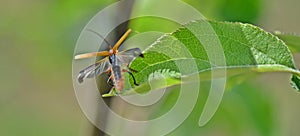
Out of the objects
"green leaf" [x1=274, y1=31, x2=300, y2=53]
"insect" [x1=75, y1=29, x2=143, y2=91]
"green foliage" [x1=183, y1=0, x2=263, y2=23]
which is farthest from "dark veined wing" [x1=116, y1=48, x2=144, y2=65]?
"green foliage" [x1=183, y1=0, x2=263, y2=23]

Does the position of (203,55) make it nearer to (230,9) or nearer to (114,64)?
(114,64)

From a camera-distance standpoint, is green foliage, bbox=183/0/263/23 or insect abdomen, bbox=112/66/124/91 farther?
green foliage, bbox=183/0/263/23

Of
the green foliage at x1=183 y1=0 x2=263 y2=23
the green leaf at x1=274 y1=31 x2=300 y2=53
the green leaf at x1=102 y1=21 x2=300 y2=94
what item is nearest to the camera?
the green leaf at x1=102 y1=21 x2=300 y2=94

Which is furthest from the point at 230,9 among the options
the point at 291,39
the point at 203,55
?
the point at 203,55

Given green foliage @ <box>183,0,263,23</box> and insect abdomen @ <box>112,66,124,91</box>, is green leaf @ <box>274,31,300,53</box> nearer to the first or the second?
insect abdomen @ <box>112,66,124,91</box>

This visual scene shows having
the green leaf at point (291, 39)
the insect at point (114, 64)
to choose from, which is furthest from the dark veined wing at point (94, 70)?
the green leaf at point (291, 39)

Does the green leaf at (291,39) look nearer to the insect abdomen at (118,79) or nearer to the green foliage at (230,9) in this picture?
the insect abdomen at (118,79)
